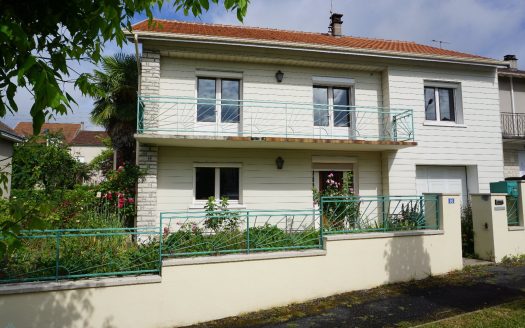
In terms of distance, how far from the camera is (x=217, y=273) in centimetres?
588

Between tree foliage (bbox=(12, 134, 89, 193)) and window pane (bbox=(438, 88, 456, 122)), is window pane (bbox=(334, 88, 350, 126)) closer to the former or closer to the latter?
window pane (bbox=(438, 88, 456, 122))

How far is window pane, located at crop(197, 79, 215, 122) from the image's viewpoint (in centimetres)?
1003

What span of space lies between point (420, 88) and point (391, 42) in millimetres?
4017

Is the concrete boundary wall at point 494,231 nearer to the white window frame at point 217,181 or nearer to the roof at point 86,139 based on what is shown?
the white window frame at point 217,181

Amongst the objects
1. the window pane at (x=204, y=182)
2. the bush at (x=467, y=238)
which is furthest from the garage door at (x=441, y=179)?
the window pane at (x=204, y=182)

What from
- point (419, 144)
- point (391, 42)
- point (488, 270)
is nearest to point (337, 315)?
Answer: point (488, 270)

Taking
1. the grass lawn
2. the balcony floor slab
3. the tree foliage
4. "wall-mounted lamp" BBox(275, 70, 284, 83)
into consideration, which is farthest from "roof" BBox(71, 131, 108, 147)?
the grass lawn

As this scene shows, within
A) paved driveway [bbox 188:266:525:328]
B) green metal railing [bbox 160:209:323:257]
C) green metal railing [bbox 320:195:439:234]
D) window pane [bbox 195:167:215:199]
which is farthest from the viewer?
window pane [bbox 195:167:215:199]

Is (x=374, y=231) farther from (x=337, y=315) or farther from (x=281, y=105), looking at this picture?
(x=281, y=105)

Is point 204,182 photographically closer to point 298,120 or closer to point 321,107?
point 298,120

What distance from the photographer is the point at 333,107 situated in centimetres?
1080

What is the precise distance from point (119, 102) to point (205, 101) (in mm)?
6578

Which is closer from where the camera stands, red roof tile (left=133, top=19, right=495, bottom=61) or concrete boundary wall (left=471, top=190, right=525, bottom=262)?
concrete boundary wall (left=471, top=190, right=525, bottom=262)

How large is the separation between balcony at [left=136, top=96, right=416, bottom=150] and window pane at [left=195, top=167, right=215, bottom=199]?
95cm
